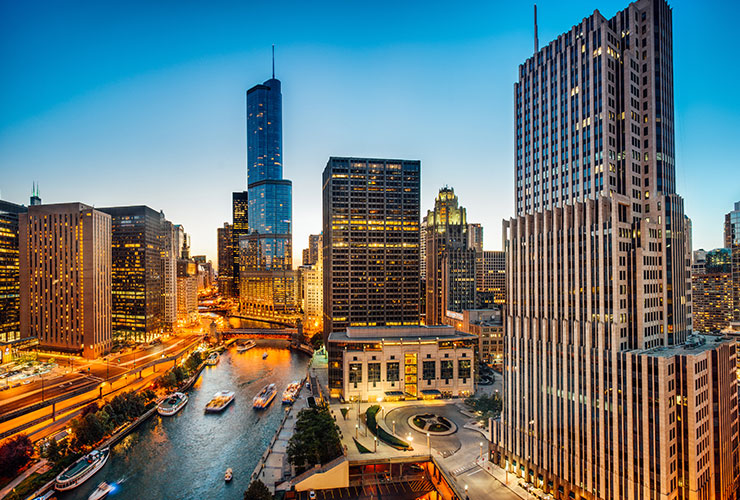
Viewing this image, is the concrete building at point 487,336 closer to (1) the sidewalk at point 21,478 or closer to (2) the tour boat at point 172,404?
(2) the tour boat at point 172,404

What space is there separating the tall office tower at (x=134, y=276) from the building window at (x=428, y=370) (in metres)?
141

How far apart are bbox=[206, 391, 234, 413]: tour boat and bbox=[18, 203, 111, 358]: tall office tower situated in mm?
72391

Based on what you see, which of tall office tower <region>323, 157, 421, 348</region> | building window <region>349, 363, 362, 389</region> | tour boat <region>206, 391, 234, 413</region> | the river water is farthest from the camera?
tall office tower <region>323, 157, 421, 348</region>

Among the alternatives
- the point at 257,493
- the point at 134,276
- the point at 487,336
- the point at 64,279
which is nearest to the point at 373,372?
the point at 257,493

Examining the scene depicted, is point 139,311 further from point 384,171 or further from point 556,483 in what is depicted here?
point 556,483

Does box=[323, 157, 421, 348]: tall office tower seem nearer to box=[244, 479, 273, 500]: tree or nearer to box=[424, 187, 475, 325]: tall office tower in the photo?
box=[424, 187, 475, 325]: tall office tower

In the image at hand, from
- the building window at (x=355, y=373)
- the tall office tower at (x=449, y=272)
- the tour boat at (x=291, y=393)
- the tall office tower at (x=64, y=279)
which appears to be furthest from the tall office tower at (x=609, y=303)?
the tall office tower at (x=64, y=279)

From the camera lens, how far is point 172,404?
104 m

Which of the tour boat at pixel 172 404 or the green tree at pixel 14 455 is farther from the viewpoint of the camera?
the tour boat at pixel 172 404

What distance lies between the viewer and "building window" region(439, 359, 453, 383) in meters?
102

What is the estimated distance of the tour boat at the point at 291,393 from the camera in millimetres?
110000

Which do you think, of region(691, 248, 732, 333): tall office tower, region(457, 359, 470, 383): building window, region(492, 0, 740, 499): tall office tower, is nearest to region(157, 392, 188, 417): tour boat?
region(457, 359, 470, 383): building window

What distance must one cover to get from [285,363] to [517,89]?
127 metres

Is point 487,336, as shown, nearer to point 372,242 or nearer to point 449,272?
point 449,272
